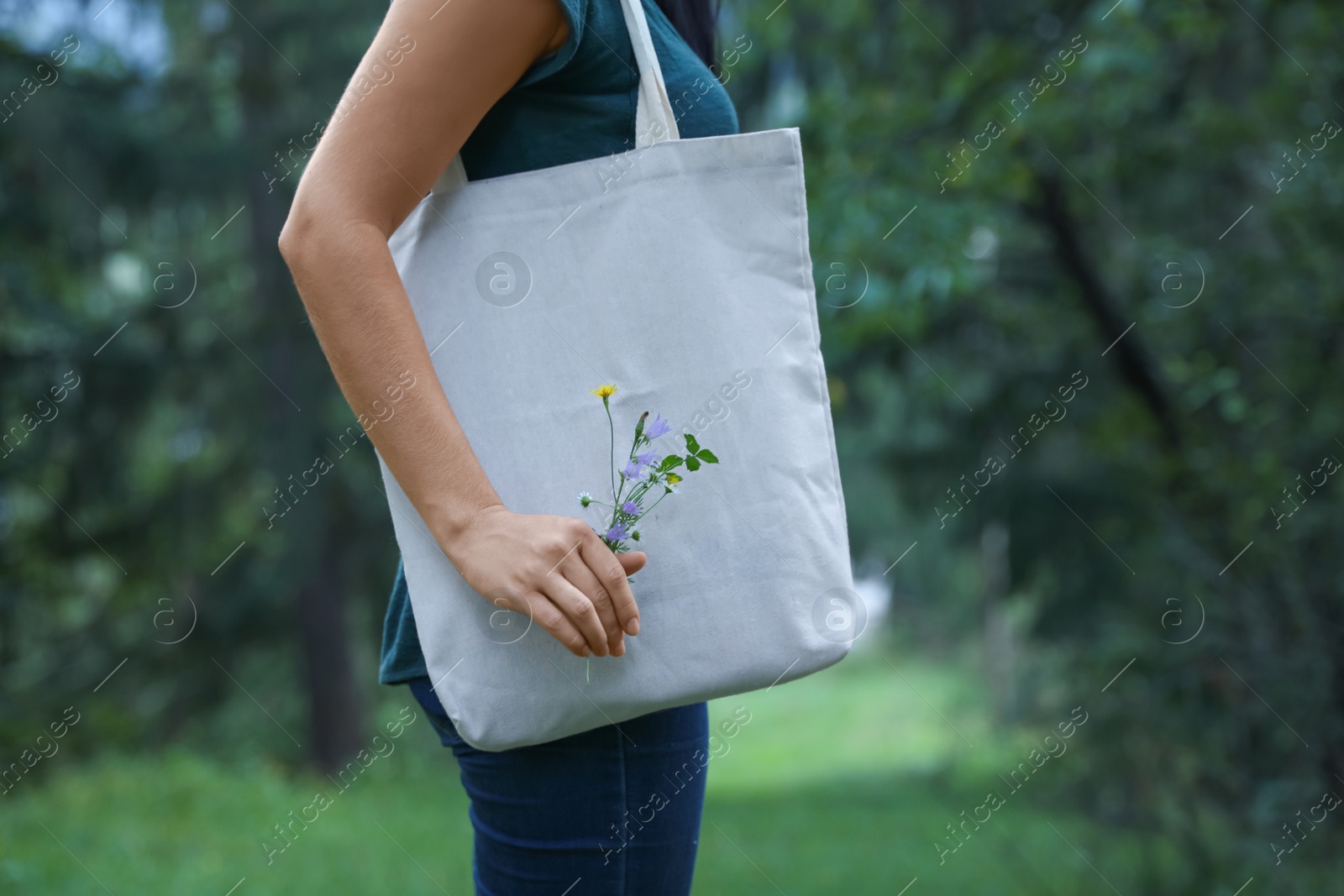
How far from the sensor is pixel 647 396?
0.88 m

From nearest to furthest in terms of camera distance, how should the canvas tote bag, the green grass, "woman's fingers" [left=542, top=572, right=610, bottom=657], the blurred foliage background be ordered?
"woman's fingers" [left=542, top=572, right=610, bottom=657] → the canvas tote bag → the blurred foliage background → the green grass

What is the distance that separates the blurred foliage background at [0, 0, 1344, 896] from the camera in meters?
3.68

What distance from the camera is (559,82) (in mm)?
903

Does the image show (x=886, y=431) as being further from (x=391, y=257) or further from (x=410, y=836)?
(x=391, y=257)

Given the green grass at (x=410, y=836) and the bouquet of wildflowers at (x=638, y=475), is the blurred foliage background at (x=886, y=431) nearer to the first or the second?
the green grass at (x=410, y=836)

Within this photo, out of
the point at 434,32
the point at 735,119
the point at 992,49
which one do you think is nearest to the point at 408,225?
the point at 434,32

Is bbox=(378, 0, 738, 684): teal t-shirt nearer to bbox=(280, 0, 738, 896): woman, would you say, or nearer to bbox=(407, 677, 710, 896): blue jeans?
bbox=(280, 0, 738, 896): woman

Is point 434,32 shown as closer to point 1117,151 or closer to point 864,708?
point 1117,151

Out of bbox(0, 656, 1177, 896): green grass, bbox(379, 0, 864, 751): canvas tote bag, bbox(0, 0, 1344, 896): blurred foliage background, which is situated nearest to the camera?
bbox(379, 0, 864, 751): canvas tote bag

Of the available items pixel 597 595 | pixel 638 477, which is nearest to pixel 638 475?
pixel 638 477

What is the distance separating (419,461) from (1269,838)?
133 inches

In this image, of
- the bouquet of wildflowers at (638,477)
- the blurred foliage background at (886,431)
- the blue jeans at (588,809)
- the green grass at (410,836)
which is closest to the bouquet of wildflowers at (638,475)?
the bouquet of wildflowers at (638,477)

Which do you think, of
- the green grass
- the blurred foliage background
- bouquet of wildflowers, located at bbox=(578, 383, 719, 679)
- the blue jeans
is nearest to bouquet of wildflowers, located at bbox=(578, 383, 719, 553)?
bouquet of wildflowers, located at bbox=(578, 383, 719, 679)

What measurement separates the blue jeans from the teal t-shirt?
14 centimetres
